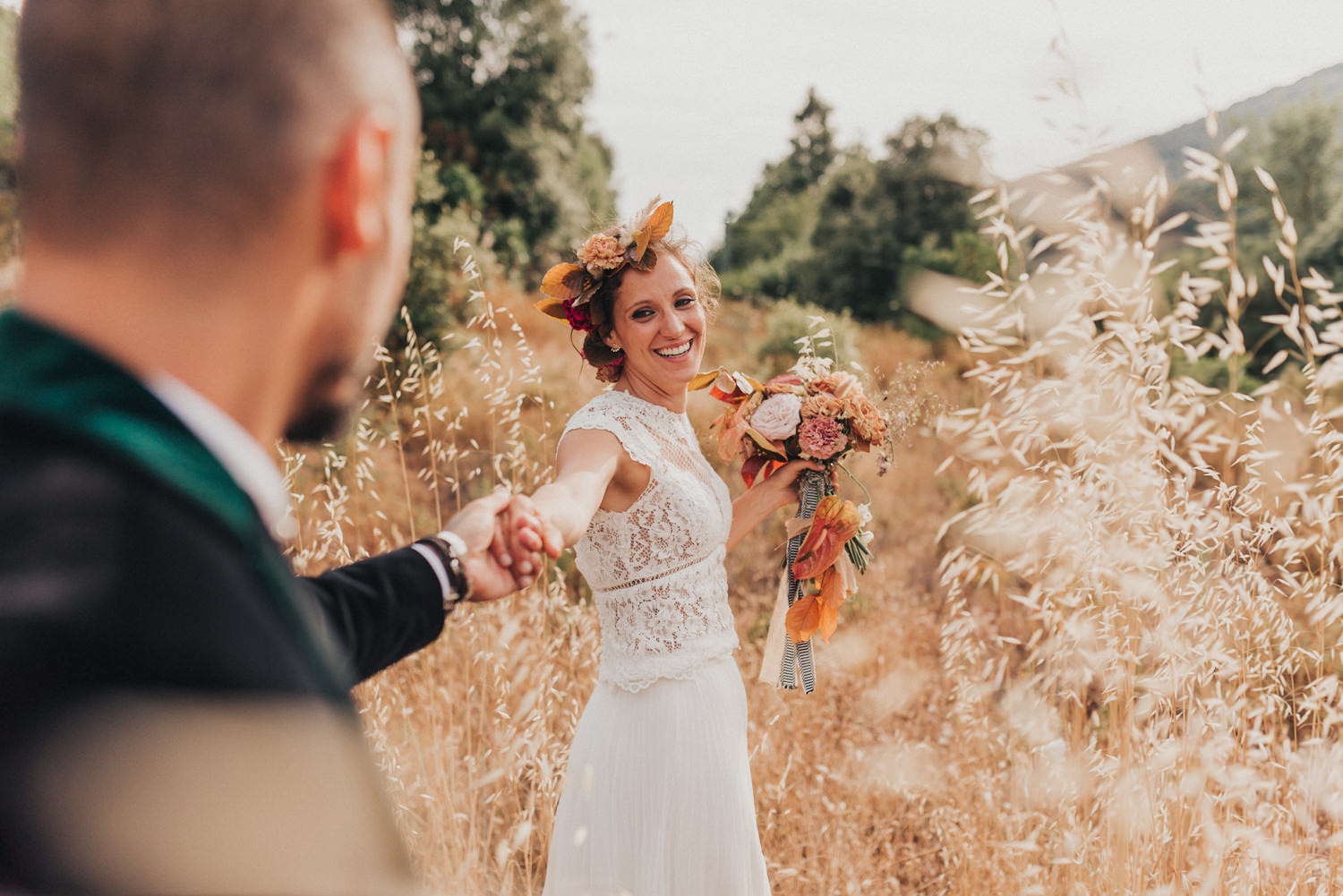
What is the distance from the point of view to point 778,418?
2777mm

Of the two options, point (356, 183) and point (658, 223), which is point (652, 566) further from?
point (356, 183)

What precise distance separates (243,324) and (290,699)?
0.99ft

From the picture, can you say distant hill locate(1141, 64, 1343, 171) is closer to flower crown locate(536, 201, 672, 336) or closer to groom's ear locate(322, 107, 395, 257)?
flower crown locate(536, 201, 672, 336)

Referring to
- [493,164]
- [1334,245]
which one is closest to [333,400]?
[1334,245]

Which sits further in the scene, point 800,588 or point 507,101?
point 507,101

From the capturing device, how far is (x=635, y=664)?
2.44 metres

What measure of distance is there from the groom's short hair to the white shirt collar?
12 cm

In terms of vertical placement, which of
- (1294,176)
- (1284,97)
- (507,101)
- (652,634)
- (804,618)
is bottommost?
(804,618)

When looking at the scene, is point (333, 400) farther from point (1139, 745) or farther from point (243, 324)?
point (1139, 745)

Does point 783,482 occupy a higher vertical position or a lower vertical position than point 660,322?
lower

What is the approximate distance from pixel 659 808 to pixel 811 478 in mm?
1190

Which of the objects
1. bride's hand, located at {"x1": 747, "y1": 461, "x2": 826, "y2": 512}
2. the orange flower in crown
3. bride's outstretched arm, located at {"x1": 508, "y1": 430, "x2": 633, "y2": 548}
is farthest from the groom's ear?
bride's hand, located at {"x1": 747, "y1": 461, "x2": 826, "y2": 512}

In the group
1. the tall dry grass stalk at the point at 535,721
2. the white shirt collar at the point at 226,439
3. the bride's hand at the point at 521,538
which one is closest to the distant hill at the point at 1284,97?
the tall dry grass stalk at the point at 535,721

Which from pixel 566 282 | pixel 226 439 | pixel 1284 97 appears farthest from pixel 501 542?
pixel 1284 97
